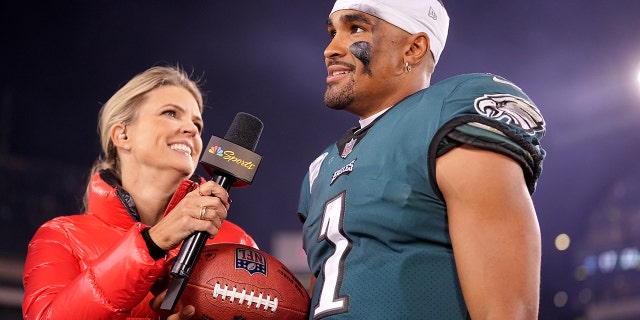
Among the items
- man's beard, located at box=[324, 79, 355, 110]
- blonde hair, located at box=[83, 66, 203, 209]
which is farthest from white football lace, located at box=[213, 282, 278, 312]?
blonde hair, located at box=[83, 66, 203, 209]

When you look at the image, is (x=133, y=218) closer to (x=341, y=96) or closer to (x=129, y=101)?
(x=129, y=101)

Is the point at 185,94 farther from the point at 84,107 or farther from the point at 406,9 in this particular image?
the point at 84,107

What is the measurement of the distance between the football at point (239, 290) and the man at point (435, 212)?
0.09 meters

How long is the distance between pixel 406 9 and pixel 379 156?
491 millimetres

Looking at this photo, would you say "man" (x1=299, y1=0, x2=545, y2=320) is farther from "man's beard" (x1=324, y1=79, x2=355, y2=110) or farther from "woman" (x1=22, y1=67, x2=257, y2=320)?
"woman" (x1=22, y1=67, x2=257, y2=320)

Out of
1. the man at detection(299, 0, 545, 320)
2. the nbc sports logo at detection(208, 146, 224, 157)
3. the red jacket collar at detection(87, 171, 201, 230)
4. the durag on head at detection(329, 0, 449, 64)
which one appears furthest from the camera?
the red jacket collar at detection(87, 171, 201, 230)

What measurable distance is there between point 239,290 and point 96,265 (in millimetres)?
408

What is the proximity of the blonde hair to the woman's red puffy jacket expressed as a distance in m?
0.23

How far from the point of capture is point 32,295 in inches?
76.0

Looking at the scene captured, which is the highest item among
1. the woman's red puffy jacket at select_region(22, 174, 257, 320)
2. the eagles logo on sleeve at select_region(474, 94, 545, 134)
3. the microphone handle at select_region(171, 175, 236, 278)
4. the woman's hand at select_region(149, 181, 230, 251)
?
the eagles logo on sleeve at select_region(474, 94, 545, 134)

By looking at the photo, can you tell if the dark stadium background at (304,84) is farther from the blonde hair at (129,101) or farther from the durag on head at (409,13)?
the durag on head at (409,13)

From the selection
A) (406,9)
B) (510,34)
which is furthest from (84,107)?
(406,9)

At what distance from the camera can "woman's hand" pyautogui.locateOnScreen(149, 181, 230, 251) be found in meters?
1.60

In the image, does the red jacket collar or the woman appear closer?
the woman
